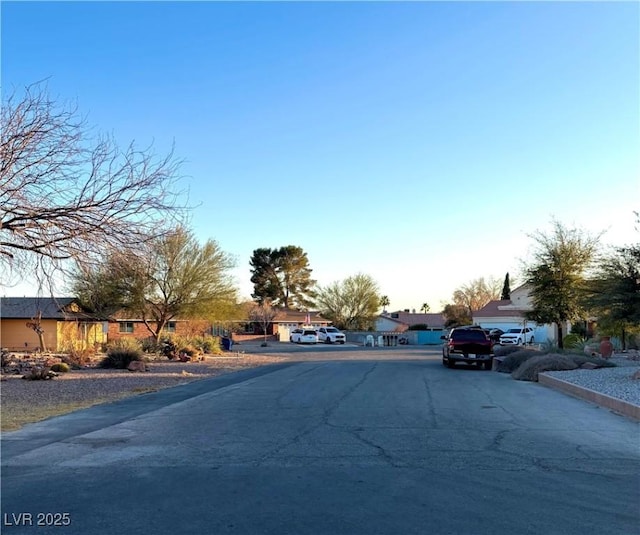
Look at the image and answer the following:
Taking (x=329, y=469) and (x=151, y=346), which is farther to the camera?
(x=151, y=346)

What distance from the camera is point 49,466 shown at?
28.8ft

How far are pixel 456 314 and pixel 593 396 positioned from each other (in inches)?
2938

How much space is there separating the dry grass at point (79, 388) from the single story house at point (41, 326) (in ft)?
45.0

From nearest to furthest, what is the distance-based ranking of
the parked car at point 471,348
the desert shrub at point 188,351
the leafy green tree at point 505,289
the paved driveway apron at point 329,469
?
the paved driveway apron at point 329,469, the parked car at point 471,348, the desert shrub at point 188,351, the leafy green tree at point 505,289

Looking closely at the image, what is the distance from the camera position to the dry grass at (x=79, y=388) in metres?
15.0

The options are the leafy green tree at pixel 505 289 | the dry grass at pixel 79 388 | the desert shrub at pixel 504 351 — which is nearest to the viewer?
the dry grass at pixel 79 388

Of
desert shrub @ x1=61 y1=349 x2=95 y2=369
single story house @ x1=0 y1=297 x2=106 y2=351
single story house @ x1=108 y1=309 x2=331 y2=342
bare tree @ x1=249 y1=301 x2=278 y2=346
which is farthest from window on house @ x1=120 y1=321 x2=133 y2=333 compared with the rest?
desert shrub @ x1=61 y1=349 x2=95 y2=369

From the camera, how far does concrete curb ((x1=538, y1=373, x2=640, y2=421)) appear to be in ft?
43.7

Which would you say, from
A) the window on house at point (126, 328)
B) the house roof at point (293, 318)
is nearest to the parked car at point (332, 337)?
the house roof at point (293, 318)

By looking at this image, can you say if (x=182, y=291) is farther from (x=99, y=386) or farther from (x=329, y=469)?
(x=329, y=469)

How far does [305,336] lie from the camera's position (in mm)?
65062

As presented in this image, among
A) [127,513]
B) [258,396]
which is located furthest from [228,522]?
[258,396]

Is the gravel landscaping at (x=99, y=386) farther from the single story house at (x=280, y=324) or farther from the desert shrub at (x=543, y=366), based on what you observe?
the single story house at (x=280, y=324)

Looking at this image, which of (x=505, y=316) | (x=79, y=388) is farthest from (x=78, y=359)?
(x=505, y=316)
